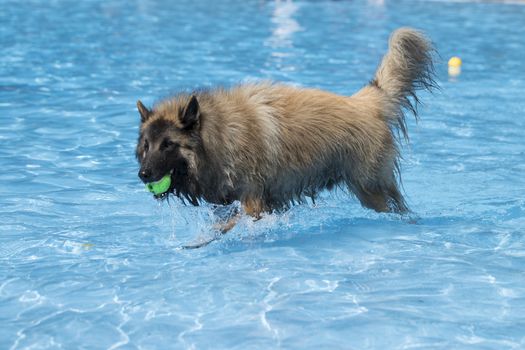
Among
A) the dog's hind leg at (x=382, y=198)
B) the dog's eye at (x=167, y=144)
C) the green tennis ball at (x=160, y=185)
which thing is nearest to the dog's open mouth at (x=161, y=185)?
the green tennis ball at (x=160, y=185)

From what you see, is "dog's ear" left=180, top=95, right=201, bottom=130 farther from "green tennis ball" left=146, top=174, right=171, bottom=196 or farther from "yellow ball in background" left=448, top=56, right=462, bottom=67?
"yellow ball in background" left=448, top=56, right=462, bottom=67

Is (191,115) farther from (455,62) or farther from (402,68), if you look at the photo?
(455,62)

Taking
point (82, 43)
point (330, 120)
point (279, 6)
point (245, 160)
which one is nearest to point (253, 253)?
point (245, 160)

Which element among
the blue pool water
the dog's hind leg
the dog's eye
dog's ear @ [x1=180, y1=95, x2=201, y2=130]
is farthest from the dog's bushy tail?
the dog's eye

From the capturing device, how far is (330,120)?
714cm

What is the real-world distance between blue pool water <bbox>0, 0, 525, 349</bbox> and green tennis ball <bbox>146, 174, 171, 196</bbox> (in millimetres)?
555

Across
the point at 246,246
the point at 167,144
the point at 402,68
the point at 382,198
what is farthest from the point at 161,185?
the point at 402,68

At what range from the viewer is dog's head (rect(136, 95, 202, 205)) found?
21.0 feet

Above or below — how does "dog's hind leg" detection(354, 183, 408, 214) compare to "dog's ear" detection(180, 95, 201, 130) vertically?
below

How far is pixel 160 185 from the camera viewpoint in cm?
649

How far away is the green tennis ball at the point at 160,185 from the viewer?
21.2 ft

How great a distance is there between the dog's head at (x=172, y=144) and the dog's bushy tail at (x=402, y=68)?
74.0 inches

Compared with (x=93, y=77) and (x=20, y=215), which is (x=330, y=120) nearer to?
(x=20, y=215)

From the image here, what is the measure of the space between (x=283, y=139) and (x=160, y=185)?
1086mm
